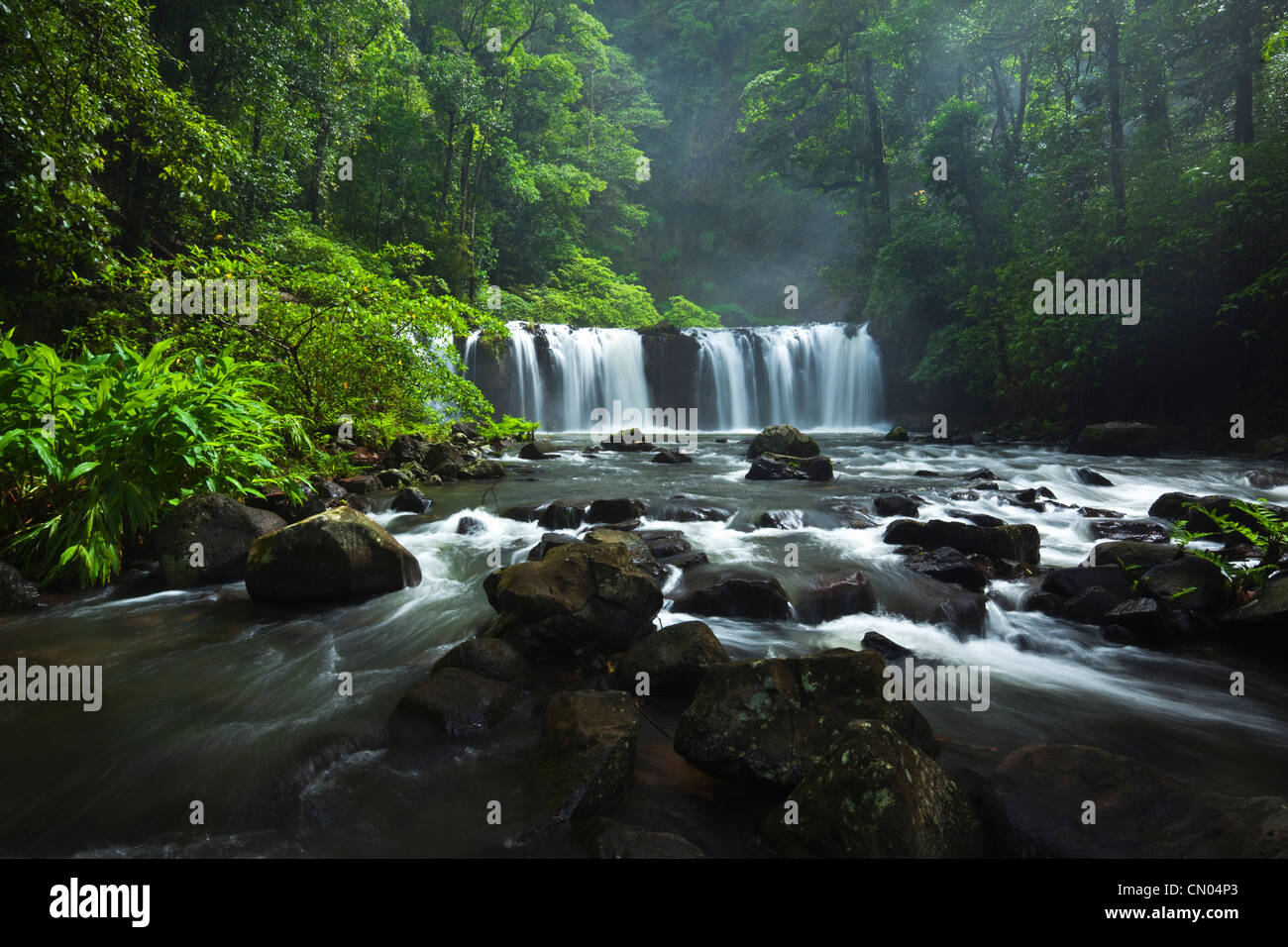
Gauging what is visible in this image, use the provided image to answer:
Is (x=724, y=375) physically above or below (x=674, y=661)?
above

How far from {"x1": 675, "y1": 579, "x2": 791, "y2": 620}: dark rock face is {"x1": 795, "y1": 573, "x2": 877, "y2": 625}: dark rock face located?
6.2 inches

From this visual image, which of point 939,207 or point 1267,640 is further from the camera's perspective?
point 939,207

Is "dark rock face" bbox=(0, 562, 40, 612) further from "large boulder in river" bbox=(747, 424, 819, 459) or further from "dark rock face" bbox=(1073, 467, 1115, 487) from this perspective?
"dark rock face" bbox=(1073, 467, 1115, 487)

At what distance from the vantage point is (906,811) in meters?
2.17

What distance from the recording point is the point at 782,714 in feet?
9.45

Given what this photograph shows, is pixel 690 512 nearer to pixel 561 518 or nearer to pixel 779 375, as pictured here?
pixel 561 518

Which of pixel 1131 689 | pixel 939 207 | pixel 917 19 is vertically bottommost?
pixel 1131 689

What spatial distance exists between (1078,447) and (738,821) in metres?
15.5

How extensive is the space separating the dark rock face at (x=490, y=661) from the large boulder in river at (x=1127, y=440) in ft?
49.4

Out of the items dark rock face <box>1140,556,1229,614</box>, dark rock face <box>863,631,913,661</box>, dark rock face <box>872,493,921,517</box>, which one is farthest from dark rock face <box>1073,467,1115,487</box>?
dark rock face <box>863,631,913,661</box>

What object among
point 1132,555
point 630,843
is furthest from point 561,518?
point 1132,555

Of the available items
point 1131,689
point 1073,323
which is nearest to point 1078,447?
point 1073,323

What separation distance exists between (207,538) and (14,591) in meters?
1.29
